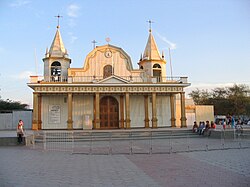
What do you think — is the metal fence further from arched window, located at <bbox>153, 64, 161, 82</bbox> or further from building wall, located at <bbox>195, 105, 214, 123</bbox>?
building wall, located at <bbox>195, 105, 214, 123</bbox>

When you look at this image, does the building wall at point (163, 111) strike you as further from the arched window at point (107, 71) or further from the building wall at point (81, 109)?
the building wall at point (81, 109)

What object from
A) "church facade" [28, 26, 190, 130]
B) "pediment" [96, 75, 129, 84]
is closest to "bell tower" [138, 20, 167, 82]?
"church facade" [28, 26, 190, 130]

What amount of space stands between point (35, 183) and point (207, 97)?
182ft

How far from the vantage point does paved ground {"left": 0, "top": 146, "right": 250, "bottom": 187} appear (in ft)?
20.8

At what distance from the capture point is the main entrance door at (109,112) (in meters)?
26.1

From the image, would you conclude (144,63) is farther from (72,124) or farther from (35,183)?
(35,183)

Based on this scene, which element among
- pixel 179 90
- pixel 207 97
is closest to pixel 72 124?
pixel 179 90

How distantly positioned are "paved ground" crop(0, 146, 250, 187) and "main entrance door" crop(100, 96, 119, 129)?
15.9 metres

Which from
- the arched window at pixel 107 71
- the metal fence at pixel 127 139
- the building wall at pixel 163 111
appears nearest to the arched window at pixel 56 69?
the arched window at pixel 107 71

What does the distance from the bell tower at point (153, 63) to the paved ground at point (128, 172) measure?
18780 mm

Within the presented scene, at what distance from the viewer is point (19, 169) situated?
7.93 m

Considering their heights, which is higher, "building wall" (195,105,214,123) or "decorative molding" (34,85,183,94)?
"decorative molding" (34,85,183,94)

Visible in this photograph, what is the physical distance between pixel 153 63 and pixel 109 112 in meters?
7.46

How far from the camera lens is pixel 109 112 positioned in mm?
26391
